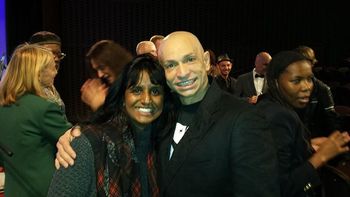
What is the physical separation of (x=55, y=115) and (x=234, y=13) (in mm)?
6202

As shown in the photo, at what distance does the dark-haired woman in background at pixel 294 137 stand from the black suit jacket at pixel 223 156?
0.50 metres

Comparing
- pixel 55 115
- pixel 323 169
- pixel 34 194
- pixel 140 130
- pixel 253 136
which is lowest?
pixel 34 194

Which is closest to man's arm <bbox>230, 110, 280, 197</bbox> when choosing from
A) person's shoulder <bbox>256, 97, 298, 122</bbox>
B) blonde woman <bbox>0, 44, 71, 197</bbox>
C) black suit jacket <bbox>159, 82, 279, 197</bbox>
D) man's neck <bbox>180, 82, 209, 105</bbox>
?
black suit jacket <bbox>159, 82, 279, 197</bbox>

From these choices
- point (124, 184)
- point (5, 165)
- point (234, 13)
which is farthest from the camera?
point (234, 13)

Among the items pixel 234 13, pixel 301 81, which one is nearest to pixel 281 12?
pixel 234 13

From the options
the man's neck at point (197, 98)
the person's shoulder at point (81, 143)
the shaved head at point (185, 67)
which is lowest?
the person's shoulder at point (81, 143)

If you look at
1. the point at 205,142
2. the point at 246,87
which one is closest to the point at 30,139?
the point at 205,142

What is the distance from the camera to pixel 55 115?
2498 mm

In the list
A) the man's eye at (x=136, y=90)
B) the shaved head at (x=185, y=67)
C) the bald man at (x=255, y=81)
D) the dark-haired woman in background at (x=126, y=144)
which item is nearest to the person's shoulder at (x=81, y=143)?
the dark-haired woman in background at (x=126, y=144)

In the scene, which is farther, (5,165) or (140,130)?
(5,165)

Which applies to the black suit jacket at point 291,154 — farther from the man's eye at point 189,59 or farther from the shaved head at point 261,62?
the shaved head at point 261,62

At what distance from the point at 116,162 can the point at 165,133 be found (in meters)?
0.27

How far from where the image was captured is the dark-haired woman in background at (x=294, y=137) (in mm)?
2012

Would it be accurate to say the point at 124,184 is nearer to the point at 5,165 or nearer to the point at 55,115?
the point at 55,115
